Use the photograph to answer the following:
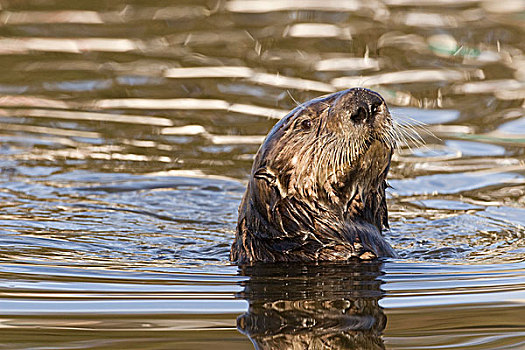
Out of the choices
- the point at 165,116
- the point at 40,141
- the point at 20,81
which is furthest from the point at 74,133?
the point at 20,81

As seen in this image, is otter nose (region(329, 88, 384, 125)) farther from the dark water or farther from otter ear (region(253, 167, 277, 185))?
the dark water

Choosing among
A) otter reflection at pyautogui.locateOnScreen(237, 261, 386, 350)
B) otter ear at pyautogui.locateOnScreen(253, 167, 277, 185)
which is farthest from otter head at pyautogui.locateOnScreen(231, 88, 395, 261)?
otter reflection at pyautogui.locateOnScreen(237, 261, 386, 350)

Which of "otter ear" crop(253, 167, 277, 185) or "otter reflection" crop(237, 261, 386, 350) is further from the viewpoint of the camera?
"otter ear" crop(253, 167, 277, 185)

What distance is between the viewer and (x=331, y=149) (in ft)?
18.1

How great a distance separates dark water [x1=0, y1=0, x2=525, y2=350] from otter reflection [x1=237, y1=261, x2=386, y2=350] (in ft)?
0.06

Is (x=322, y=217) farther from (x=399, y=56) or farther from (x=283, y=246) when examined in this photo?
(x=399, y=56)

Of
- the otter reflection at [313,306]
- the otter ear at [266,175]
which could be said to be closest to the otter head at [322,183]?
the otter ear at [266,175]

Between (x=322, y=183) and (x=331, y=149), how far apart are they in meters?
0.24

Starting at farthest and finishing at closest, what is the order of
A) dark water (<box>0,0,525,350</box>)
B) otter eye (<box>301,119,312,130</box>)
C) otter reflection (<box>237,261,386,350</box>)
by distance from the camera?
1. otter eye (<box>301,119,312,130</box>)
2. dark water (<box>0,0,525,350</box>)
3. otter reflection (<box>237,261,386,350</box>)

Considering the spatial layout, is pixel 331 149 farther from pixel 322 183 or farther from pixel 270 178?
pixel 270 178

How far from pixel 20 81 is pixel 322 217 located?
7.14 meters

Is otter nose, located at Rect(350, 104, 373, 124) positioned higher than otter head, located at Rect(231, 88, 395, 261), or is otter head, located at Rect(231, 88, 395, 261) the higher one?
otter nose, located at Rect(350, 104, 373, 124)

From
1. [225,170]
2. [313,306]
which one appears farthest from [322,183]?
[225,170]

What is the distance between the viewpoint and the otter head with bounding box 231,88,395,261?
215 inches
